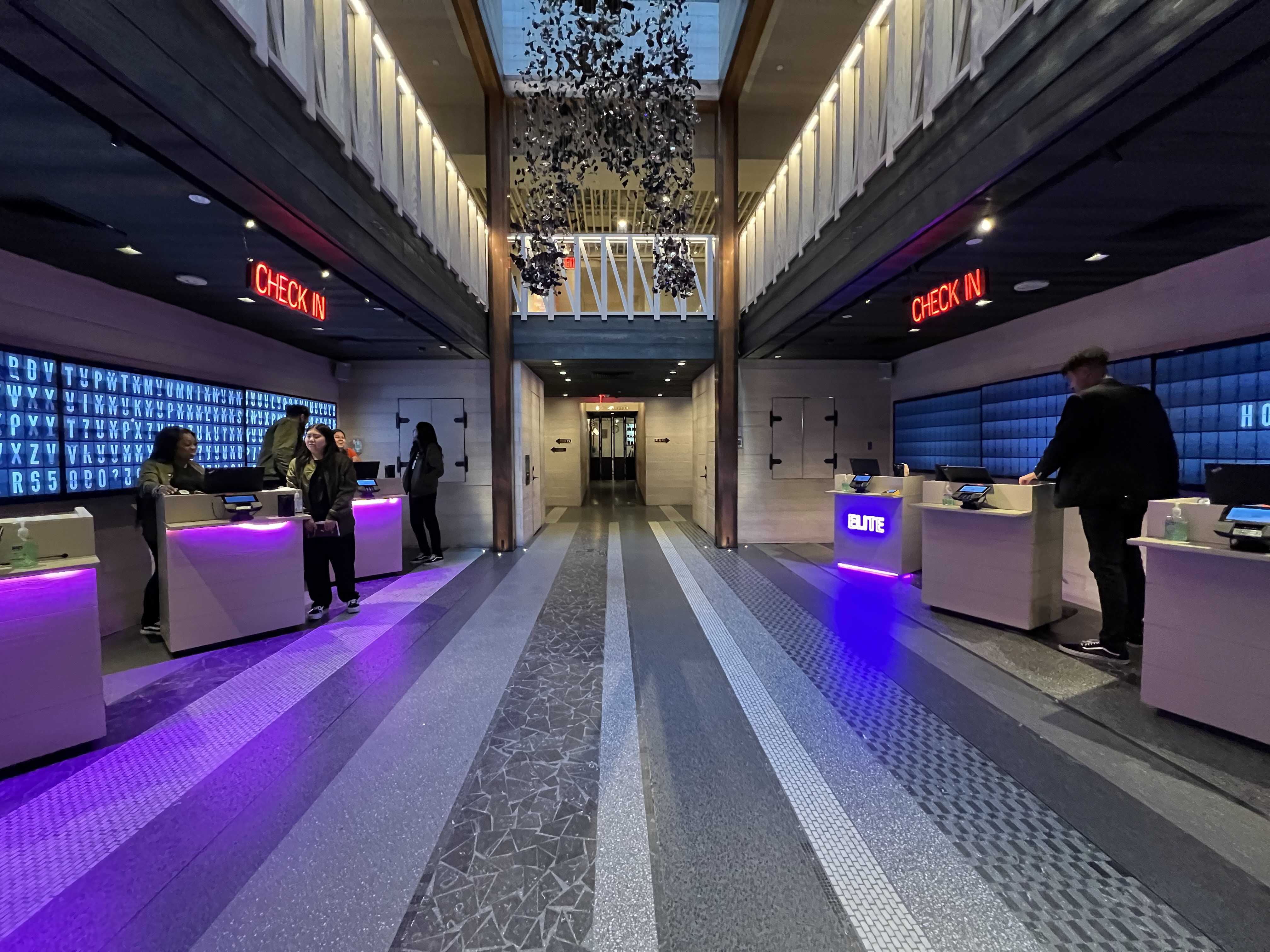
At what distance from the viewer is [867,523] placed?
604 centimetres

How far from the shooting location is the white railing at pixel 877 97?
9.13 feet

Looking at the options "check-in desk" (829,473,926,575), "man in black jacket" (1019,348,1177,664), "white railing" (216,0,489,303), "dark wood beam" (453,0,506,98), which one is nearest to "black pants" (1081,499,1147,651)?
"man in black jacket" (1019,348,1177,664)

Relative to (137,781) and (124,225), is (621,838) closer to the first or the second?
(137,781)

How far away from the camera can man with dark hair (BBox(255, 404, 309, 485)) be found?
524 cm

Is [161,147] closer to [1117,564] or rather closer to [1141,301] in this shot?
[1117,564]

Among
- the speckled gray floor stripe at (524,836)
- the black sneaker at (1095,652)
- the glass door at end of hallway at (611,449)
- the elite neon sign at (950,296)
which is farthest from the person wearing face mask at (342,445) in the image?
the glass door at end of hallway at (611,449)

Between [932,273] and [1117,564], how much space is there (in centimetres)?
244

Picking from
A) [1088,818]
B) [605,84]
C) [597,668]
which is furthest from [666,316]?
[1088,818]

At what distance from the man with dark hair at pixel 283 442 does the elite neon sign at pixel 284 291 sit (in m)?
1.56

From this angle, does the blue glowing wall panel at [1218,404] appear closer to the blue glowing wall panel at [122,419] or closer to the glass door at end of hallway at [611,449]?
the blue glowing wall panel at [122,419]

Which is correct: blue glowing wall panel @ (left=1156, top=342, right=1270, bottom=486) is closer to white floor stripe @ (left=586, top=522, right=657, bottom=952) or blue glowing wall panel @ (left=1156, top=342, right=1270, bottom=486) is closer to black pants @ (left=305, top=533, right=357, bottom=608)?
white floor stripe @ (left=586, top=522, right=657, bottom=952)

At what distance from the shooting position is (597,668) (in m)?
3.36

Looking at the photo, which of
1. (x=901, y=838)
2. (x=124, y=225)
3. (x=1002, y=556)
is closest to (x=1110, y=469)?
(x=1002, y=556)

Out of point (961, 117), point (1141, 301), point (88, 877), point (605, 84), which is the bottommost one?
point (88, 877)
